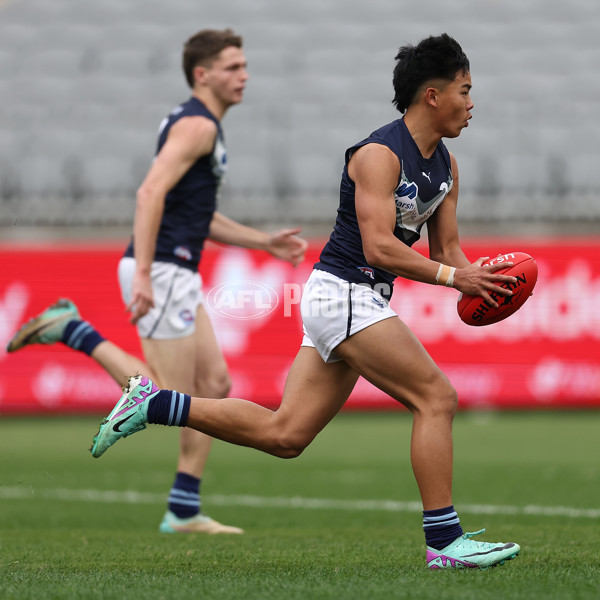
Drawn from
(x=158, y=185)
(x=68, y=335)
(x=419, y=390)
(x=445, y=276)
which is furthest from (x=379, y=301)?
(x=68, y=335)

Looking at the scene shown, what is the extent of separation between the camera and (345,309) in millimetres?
4273

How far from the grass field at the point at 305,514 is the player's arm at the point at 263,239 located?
150cm

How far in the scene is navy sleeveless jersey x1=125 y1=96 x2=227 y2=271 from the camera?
604 cm

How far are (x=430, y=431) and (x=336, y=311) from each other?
0.58m

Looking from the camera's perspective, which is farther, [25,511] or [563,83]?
[563,83]

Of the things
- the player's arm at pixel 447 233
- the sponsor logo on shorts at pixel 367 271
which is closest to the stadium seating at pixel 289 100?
the player's arm at pixel 447 233

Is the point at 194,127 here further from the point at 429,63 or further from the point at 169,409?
the point at 169,409

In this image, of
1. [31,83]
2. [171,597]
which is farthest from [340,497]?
[31,83]

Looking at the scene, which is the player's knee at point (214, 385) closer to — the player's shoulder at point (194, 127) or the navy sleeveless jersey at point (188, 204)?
the navy sleeveless jersey at point (188, 204)

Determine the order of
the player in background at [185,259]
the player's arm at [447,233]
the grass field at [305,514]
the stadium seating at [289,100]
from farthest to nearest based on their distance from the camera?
the stadium seating at [289,100], the player in background at [185,259], the player's arm at [447,233], the grass field at [305,514]

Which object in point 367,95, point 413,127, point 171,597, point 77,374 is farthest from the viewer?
point 367,95

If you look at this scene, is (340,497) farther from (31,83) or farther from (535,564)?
(31,83)

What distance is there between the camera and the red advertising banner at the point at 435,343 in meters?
13.2

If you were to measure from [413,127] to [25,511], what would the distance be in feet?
13.9
